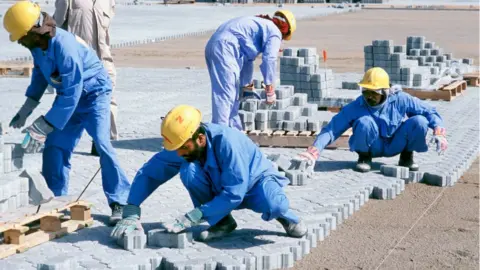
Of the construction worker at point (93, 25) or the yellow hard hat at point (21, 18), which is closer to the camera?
the yellow hard hat at point (21, 18)

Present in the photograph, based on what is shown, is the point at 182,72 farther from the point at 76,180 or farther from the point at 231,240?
the point at 231,240

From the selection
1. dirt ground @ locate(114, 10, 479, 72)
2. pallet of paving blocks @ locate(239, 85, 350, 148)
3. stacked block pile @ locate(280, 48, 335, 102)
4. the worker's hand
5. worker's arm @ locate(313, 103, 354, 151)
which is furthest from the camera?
dirt ground @ locate(114, 10, 479, 72)

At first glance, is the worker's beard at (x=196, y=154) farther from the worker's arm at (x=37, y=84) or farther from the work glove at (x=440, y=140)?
the work glove at (x=440, y=140)

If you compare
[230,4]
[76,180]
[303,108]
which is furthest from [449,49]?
[230,4]

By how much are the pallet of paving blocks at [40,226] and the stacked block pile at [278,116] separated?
420 centimetres

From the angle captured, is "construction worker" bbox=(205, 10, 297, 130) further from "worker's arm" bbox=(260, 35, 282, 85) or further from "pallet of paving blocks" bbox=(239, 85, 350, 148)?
"pallet of paving blocks" bbox=(239, 85, 350, 148)

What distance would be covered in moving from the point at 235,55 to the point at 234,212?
2.68 m

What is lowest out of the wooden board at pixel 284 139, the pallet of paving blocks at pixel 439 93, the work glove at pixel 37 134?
the pallet of paving blocks at pixel 439 93

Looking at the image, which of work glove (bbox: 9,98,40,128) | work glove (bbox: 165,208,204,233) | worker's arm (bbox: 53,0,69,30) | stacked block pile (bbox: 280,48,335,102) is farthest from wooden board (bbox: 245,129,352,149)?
work glove (bbox: 165,208,204,233)

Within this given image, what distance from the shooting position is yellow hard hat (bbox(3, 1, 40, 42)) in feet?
25.7

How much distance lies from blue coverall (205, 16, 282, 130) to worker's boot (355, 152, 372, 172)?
1.27 metres

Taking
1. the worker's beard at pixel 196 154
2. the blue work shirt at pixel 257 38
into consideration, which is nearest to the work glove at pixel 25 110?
the worker's beard at pixel 196 154

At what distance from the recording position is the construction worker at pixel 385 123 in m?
10.3

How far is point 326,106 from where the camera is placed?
14789 mm
